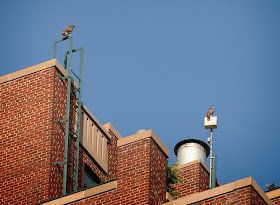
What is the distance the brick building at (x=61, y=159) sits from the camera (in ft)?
103

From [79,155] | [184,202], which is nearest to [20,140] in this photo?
[79,155]

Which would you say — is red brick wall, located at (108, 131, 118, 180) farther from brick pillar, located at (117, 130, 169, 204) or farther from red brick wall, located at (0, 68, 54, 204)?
brick pillar, located at (117, 130, 169, 204)

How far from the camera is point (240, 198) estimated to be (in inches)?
1149

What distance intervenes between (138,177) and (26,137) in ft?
19.7

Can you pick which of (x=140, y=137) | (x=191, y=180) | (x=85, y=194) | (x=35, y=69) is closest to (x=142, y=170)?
(x=140, y=137)

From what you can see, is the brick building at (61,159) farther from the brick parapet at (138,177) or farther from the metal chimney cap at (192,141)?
the metal chimney cap at (192,141)

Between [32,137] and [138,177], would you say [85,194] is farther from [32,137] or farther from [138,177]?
[32,137]

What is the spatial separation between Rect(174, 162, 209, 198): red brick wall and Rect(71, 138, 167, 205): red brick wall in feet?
24.5

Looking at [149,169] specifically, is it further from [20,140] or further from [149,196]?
[20,140]

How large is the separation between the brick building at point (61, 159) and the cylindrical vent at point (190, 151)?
1.17 m

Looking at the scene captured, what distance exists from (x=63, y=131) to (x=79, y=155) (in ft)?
6.92

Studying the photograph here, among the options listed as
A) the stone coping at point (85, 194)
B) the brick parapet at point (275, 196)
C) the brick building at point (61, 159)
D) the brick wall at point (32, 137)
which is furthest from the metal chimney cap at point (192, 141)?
the stone coping at point (85, 194)

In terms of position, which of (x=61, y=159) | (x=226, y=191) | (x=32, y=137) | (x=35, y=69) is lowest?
(x=226, y=191)

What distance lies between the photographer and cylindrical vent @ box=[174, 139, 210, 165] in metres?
42.2
